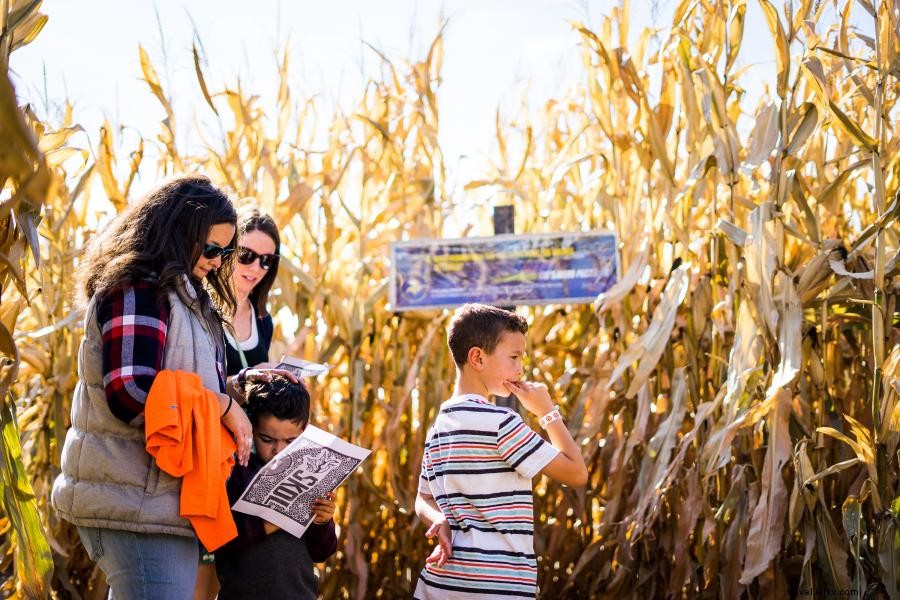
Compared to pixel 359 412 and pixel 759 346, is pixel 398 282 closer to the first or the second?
pixel 359 412

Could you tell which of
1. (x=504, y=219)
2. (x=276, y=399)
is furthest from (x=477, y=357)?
(x=504, y=219)

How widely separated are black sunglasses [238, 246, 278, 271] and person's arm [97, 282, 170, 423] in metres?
0.82

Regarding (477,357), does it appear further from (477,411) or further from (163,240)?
(163,240)

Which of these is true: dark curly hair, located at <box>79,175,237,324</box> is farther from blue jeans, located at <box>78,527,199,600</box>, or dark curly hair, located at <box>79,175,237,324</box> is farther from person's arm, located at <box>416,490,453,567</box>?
person's arm, located at <box>416,490,453,567</box>

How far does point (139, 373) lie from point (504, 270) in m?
1.78

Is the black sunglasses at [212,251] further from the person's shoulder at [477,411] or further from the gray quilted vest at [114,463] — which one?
the person's shoulder at [477,411]

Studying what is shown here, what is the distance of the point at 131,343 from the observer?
1724 millimetres

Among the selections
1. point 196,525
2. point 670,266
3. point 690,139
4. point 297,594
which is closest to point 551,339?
point 670,266

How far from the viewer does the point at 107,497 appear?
1.69m

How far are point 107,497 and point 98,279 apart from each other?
399 mm

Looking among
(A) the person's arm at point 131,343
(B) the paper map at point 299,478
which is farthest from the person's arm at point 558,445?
(A) the person's arm at point 131,343

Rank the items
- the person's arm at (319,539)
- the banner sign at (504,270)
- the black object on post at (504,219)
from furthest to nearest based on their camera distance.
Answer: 1. the black object on post at (504,219)
2. the banner sign at (504,270)
3. the person's arm at (319,539)

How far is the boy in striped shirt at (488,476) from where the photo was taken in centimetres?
208

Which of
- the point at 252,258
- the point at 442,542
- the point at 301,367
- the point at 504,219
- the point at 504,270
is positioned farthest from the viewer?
the point at 504,219
